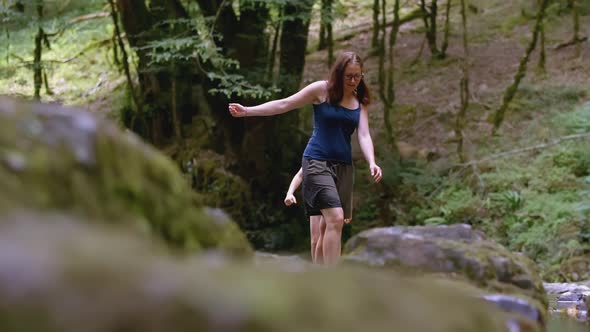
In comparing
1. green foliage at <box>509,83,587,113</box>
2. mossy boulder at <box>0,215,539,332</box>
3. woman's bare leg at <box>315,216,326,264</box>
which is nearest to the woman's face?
woman's bare leg at <box>315,216,326,264</box>

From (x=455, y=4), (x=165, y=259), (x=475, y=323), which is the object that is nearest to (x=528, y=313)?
(x=475, y=323)

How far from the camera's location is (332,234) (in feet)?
17.8

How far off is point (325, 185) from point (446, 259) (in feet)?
6.78

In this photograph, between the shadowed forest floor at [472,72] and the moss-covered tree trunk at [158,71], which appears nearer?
the moss-covered tree trunk at [158,71]

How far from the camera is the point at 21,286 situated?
4.48 feet

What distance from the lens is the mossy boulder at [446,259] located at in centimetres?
349

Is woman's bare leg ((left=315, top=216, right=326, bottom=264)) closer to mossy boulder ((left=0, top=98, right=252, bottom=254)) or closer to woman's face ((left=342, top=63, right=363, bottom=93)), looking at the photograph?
woman's face ((left=342, top=63, right=363, bottom=93))

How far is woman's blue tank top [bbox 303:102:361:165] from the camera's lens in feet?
18.4

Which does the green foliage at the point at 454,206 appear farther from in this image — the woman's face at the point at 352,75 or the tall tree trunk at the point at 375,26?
the woman's face at the point at 352,75

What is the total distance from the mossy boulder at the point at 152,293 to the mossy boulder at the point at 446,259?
1.65 meters

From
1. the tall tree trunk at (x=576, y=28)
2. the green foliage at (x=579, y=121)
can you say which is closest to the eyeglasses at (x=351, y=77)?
the green foliage at (x=579, y=121)

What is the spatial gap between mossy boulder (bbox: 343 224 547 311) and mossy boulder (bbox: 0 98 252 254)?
4.37ft

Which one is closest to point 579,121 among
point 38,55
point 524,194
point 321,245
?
point 524,194

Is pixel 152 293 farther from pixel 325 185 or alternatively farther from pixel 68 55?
pixel 68 55
